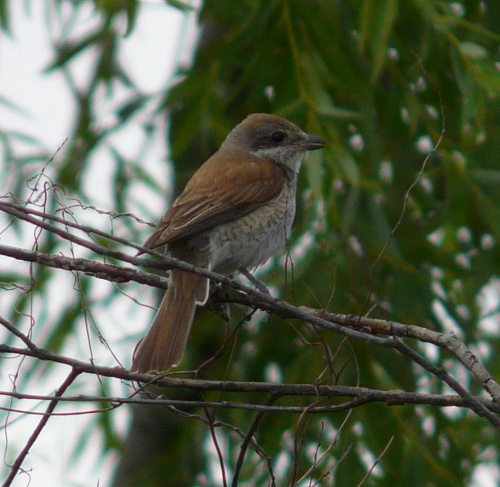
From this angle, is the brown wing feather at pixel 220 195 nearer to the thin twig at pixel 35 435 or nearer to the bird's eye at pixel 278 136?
the bird's eye at pixel 278 136

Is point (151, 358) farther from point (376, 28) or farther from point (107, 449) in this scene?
point (107, 449)

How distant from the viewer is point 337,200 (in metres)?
4.88

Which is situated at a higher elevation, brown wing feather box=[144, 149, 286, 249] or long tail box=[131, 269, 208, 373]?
brown wing feather box=[144, 149, 286, 249]

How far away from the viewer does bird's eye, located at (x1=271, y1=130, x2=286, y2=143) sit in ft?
17.1

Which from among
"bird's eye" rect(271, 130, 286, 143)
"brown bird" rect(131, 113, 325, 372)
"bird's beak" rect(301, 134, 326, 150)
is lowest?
"brown bird" rect(131, 113, 325, 372)

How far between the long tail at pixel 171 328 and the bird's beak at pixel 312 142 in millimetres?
1010

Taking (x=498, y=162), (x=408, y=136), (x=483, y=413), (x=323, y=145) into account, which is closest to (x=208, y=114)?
(x=323, y=145)

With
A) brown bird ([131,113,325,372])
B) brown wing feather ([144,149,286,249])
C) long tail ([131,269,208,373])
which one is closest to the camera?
long tail ([131,269,208,373])

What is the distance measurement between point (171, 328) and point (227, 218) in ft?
2.42

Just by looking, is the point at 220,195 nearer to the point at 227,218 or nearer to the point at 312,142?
the point at 227,218

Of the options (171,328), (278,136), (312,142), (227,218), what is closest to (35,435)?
(171,328)

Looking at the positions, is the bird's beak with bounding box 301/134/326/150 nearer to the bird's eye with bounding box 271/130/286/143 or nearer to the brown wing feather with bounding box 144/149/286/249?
the brown wing feather with bounding box 144/149/286/249

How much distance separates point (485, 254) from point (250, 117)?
1.55 m

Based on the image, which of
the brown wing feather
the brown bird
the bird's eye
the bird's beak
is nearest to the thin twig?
the brown bird
